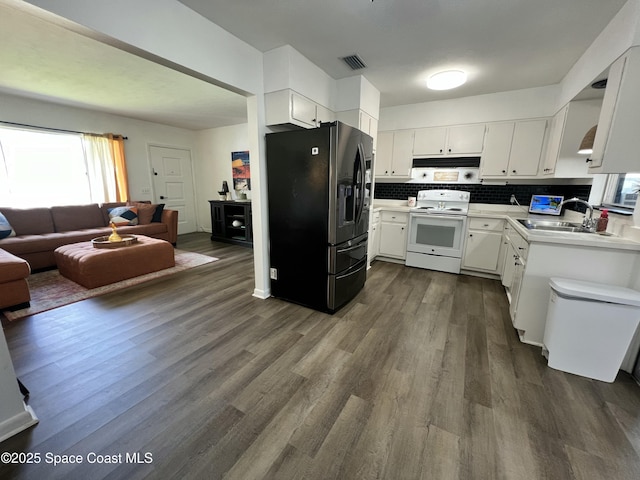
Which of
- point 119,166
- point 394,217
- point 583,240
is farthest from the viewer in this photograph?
point 119,166

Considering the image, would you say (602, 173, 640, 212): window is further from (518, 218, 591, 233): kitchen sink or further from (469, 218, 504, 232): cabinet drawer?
(469, 218, 504, 232): cabinet drawer

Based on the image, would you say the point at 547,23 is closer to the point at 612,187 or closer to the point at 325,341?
the point at 612,187

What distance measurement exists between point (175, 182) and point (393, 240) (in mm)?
5288

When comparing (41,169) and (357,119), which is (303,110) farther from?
(41,169)

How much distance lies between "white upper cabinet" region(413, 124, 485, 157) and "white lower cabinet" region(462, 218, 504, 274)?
103 cm

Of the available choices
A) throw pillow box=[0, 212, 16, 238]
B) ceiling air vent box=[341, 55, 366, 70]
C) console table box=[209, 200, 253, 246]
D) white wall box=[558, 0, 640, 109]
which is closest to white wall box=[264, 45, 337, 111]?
ceiling air vent box=[341, 55, 366, 70]

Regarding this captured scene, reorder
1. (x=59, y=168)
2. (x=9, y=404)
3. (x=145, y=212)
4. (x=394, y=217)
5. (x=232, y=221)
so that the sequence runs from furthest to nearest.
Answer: (x=232, y=221)
(x=145, y=212)
(x=59, y=168)
(x=394, y=217)
(x=9, y=404)

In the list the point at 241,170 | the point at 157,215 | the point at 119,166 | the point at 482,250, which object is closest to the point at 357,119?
the point at 482,250

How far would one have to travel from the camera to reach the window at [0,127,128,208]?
3.97 m

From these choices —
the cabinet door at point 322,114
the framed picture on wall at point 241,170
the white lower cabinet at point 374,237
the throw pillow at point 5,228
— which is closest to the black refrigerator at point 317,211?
the cabinet door at point 322,114

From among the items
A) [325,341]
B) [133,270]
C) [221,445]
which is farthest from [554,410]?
[133,270]

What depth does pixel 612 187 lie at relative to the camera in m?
2.53

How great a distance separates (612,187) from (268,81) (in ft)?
11.8

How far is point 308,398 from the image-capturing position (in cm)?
154
